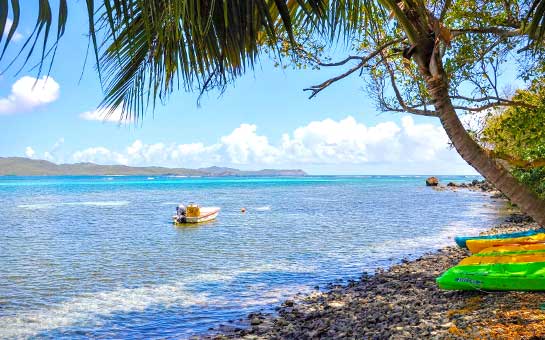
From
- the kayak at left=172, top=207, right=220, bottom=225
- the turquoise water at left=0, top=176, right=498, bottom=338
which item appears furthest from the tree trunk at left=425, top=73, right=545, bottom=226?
the kayak at left=172, top=207, right=220, bottom=225

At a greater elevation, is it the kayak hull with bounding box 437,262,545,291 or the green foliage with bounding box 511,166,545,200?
the green foliage with bounding box 511,166,545,200

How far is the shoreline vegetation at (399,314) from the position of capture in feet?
22.2

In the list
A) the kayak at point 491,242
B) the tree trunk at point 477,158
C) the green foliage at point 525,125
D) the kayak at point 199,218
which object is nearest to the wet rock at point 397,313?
the kayak at point 491,242

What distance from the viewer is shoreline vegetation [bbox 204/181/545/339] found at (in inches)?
266

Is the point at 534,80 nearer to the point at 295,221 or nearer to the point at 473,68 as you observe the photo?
the point at 473,68

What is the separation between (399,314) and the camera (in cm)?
902

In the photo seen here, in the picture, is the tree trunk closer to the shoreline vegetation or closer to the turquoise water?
the shoreline vegetation

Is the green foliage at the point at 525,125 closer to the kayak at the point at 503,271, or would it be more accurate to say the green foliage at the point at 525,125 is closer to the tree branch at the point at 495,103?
the tree branch at the point at 495,103

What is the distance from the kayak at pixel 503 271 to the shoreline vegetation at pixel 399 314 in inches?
7.2

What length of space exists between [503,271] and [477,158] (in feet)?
17.0

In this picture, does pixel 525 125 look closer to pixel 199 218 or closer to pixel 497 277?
pixel 497 277

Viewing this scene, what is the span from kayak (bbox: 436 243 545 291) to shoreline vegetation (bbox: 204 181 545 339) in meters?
0.18

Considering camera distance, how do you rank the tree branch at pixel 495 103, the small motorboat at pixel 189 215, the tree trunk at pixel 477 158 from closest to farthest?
the tree trunk at pixel 477 158 → the tree branch at pixel 495 103 → the small motorboat at pixel 189 215

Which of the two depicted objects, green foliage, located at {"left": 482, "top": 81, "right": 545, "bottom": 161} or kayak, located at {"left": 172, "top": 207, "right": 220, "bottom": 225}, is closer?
green foliage, located at {"left": 482, "top": 81, "right": 545, "bottom": 161}
